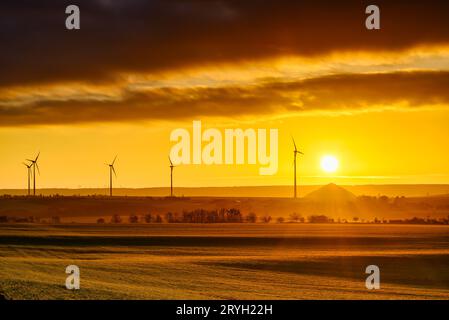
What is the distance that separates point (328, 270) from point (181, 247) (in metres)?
20.2

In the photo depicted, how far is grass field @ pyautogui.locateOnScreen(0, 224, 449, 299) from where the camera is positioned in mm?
37562

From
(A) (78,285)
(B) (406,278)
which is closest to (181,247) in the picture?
(B) (406,278)

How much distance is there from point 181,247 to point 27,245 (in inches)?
511

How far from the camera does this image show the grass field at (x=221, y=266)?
123 ft

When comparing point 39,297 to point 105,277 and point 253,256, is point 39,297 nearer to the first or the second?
point 105,277

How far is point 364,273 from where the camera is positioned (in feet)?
172

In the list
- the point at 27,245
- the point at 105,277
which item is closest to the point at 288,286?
the point at 105,277

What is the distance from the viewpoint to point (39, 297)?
3212cm

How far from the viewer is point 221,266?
53.0 metres

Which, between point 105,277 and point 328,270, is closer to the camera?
point 105,277
